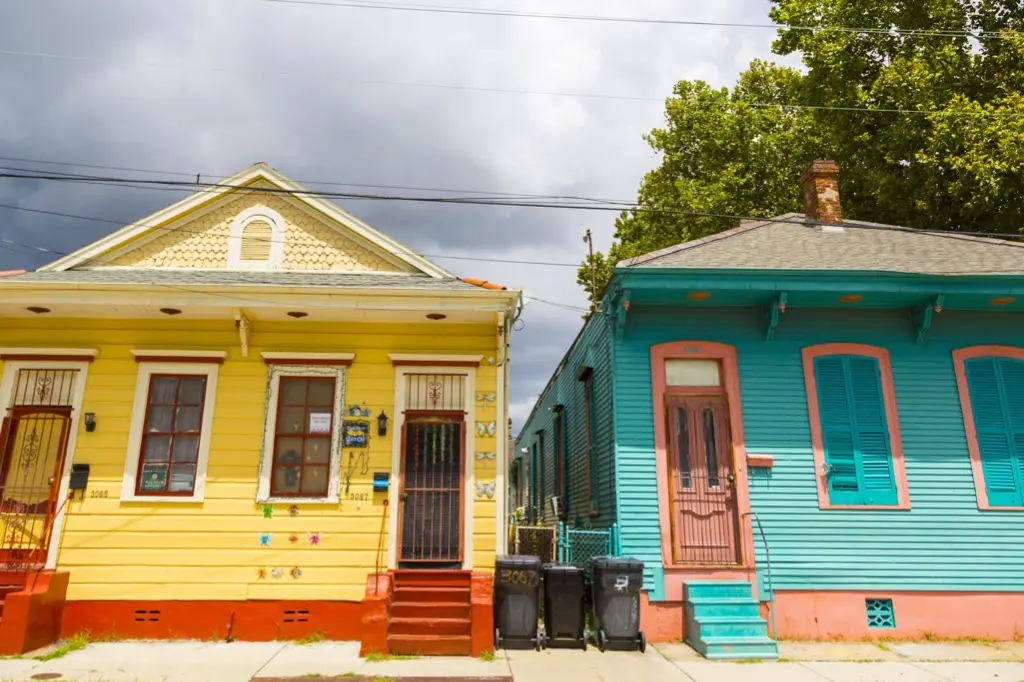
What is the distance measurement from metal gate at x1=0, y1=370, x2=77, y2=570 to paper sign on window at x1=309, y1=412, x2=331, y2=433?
325 cm

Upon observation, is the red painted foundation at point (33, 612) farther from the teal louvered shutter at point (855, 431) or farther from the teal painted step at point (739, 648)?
the teal louvered shutter at point (855, 431)

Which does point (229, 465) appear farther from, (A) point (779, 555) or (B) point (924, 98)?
(B) point (924, 98)

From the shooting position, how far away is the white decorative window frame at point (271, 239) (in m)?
10.1

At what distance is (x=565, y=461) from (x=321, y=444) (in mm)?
6642

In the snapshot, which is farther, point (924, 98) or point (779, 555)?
point (924, 98)

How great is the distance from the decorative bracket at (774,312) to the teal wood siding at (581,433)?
7.57 feet

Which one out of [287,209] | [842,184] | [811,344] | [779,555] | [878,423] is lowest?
[779,555]

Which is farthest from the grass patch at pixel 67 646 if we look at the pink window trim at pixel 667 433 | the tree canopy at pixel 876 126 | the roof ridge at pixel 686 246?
the tree canopy at pixel 876 126

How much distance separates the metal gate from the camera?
879 centimetres

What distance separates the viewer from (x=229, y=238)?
1018 cm

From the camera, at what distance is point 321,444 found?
9.21 meters

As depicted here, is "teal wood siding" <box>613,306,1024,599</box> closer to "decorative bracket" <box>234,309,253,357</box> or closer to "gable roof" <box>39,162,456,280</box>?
"gable roof" <box>39,162,456,280</box>

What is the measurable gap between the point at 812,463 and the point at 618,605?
3.54m

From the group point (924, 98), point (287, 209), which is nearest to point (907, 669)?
point (287, 209)
